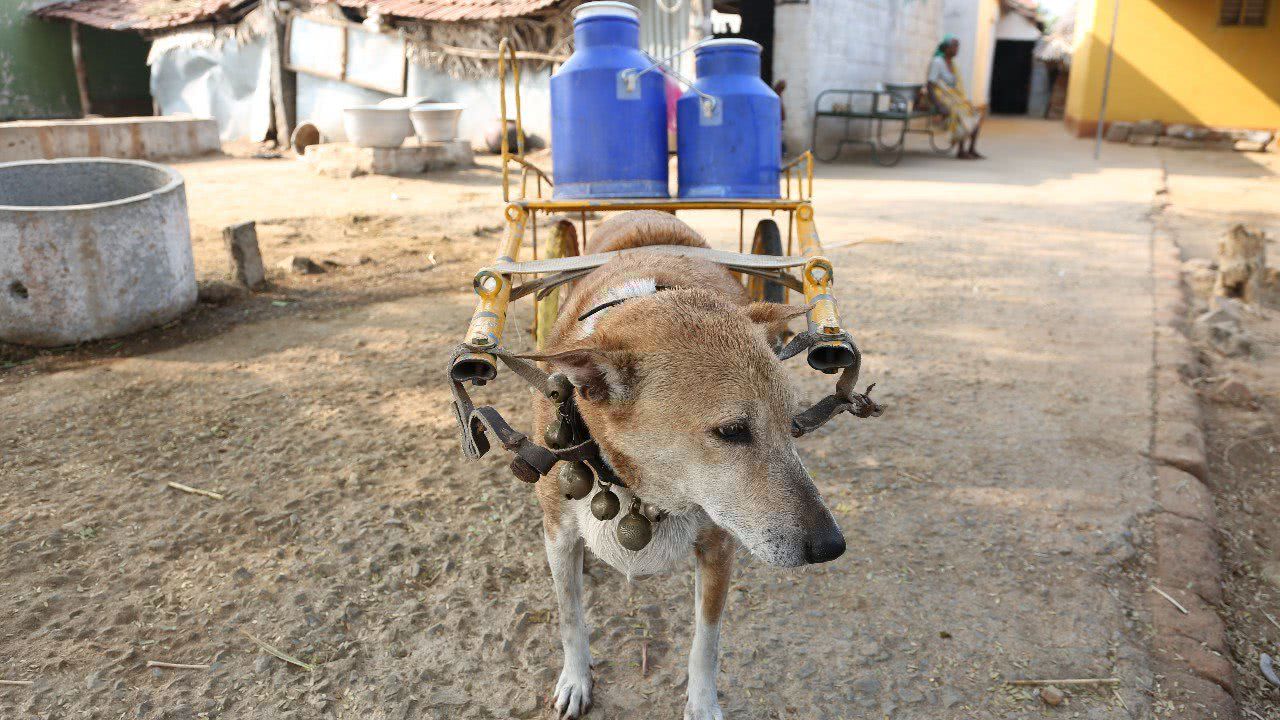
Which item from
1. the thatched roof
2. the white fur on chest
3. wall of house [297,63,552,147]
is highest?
the thatched roof

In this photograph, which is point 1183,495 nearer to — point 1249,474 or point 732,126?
point 1249,474

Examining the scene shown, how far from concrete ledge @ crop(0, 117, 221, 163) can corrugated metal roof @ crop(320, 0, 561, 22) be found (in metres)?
3.54

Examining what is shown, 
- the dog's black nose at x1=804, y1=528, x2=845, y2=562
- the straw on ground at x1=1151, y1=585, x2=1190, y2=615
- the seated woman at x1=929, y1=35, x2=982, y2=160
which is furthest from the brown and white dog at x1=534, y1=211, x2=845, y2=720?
the seated woman at x1=929, y1=35, x2=982, y2=160

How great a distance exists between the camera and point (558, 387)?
5.99 feet

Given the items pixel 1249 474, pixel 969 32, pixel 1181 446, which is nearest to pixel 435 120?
pixel 1181 446

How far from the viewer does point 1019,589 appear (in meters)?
2.77

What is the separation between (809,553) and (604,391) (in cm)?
56

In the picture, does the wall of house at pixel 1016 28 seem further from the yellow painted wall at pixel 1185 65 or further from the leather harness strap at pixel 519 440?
the leather harness strap at pixel 519 440

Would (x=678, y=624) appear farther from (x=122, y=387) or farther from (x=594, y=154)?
(x=122, y=387)

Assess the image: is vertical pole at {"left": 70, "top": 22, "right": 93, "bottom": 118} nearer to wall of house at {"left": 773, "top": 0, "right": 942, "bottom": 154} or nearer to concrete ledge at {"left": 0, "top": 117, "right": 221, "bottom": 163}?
concrete ledge at {"left": 0, "top": 117, "right": 221, "bottom": 163}

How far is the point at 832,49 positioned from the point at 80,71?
50.6 feet

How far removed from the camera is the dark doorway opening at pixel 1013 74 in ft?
96.2

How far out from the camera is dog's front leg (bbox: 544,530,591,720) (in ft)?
7.42

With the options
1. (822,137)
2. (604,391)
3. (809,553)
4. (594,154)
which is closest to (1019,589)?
(809,553)
